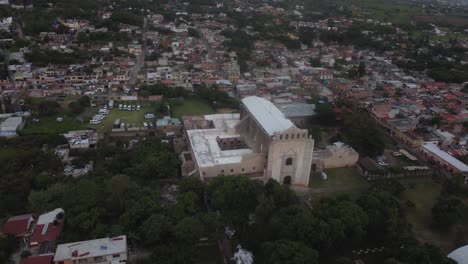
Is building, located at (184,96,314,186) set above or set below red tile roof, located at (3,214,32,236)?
above

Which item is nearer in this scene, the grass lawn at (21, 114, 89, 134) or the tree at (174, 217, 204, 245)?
the tree at (174, 217, 204, 245)

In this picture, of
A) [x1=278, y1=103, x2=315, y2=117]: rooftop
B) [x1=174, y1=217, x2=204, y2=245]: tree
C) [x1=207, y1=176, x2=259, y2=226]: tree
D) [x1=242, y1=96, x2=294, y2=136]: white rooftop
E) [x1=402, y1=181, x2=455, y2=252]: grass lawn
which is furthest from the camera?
[x1=278, y1=103, x2=315, y2=117]: rooftop

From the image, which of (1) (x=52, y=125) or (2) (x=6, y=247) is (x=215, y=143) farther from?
(1) (x=52, y=125)

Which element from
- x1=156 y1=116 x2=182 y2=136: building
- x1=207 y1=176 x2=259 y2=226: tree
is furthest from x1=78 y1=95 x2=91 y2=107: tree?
x1=207 y1=176 x2=259 y2=226: tree

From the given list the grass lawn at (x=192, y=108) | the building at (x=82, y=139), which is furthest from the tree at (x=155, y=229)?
the grass lawn at (x=192, y=108)

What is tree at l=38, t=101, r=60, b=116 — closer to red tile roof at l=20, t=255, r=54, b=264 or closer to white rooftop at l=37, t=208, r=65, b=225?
white rooftop at l=37, t=208, r=65, b=225

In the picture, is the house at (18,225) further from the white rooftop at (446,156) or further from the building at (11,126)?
the white rooftop at (446,156)

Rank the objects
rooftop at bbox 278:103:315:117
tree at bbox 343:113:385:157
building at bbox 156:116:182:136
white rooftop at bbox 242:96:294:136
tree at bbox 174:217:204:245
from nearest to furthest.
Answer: tree at bbox 174:217:204:245 → white rooftop at bbox 242:96:294:136 → tree at bbox 343:113:385:157 → building at bbox 156:116:182:136 → rooftop at bbox 278:103:315:117

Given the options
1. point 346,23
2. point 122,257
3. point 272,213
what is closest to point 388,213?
point 272,213
